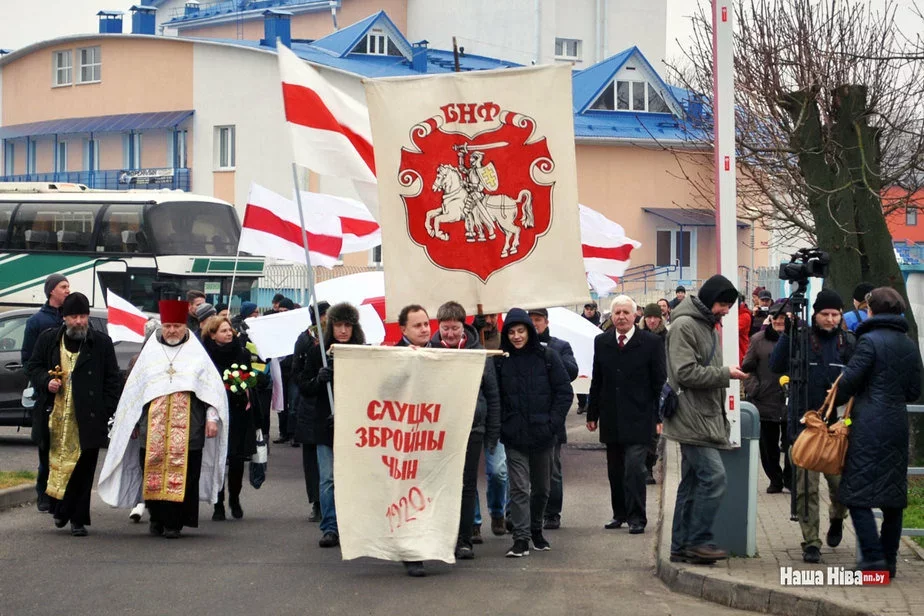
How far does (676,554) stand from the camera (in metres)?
9.44

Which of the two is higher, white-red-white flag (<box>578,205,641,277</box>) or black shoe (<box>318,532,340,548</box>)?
white-red-white flag (<box>578,205,641,277</box>)

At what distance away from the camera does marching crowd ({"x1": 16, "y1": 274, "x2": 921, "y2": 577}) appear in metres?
8.62

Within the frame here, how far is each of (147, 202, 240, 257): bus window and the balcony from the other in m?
19.9

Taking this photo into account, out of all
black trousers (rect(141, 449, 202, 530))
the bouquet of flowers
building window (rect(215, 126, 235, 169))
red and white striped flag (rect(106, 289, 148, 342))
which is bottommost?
black trousers (rect(141, 449, 202, 530))

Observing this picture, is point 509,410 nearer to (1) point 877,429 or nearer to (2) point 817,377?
(2) point 817,377

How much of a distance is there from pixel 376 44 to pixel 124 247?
983 inches

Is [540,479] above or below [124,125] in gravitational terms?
below

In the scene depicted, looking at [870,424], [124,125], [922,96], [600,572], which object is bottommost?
[600,572]

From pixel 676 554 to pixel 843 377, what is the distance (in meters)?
1.72

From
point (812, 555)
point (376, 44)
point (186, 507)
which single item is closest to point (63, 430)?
point (186, 507)

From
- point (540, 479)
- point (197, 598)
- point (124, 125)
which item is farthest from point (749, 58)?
point (124, 125)

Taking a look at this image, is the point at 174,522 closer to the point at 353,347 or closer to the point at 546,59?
the point at 353,347

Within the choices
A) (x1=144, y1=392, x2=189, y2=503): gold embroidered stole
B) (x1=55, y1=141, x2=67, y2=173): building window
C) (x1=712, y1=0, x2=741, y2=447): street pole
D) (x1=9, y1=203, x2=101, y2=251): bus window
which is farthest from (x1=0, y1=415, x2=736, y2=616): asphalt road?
(x1=55, y1=141, x2=67, y2=173): building window

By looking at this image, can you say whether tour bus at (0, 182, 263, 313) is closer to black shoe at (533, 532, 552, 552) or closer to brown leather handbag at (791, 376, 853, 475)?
black shoe at (533, 532, 552, 552)
